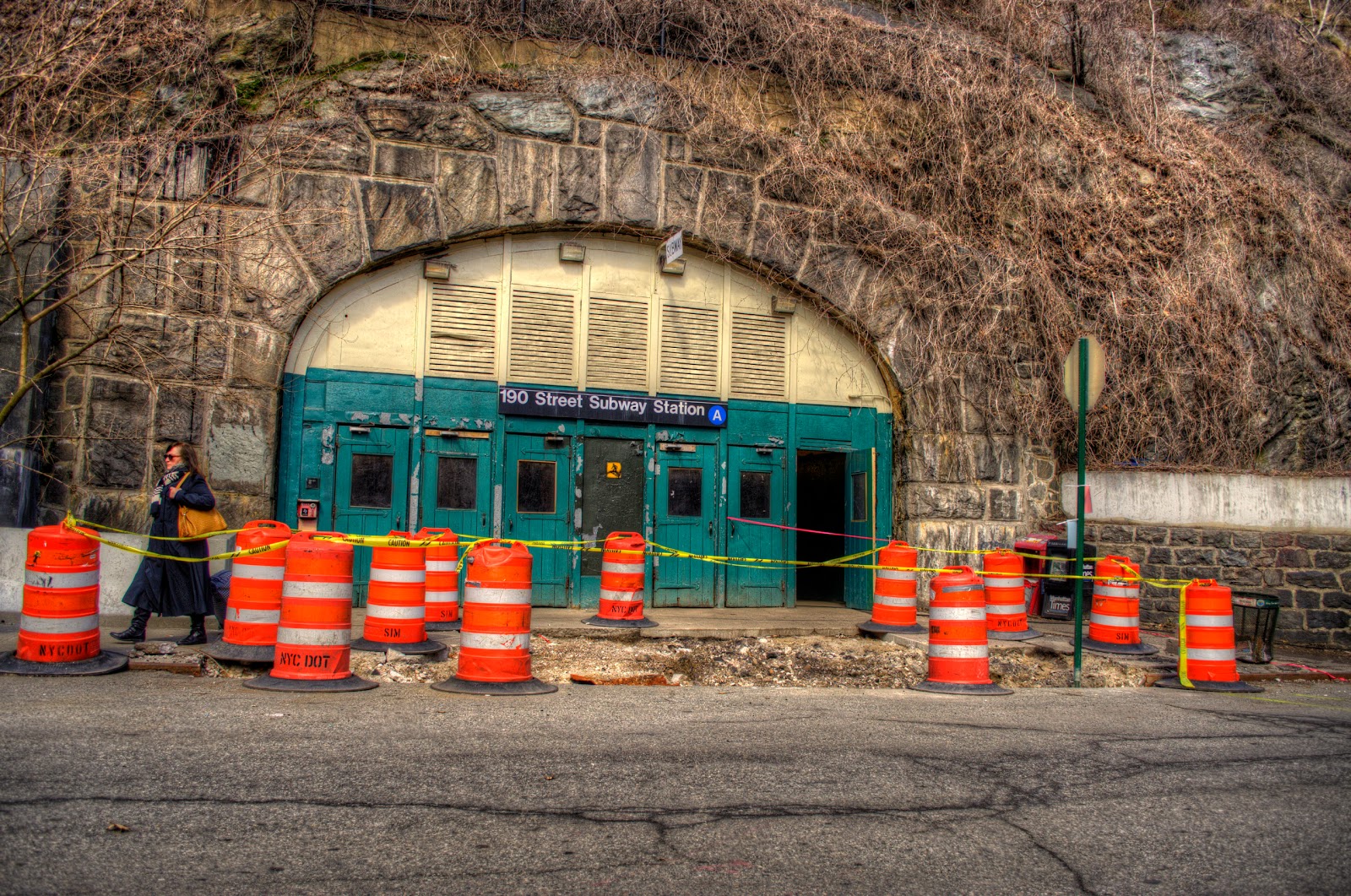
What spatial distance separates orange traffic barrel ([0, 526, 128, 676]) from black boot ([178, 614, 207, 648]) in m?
1.31

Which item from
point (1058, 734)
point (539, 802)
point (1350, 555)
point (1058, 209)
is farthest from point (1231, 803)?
point (1058, 209)

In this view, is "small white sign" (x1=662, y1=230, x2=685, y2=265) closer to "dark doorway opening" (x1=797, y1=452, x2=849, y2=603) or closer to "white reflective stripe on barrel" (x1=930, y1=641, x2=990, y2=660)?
"dark doorway opening" (x1=797, y1=452, x2=849, y2=603)

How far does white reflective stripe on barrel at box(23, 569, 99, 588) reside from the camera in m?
7.73

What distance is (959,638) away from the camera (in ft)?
28.7

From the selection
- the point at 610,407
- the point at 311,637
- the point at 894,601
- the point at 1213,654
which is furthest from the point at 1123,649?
the point at 311,637

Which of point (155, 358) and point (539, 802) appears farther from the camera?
point (155, 358)

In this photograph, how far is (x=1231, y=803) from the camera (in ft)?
17.2

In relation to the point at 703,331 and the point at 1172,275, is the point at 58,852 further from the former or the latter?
the point at 1172,275

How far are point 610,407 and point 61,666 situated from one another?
311 inches

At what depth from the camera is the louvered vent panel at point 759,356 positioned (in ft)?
49.4

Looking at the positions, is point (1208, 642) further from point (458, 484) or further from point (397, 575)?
point (458, 484)

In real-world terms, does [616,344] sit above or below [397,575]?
above

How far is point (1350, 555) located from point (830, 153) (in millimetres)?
9058

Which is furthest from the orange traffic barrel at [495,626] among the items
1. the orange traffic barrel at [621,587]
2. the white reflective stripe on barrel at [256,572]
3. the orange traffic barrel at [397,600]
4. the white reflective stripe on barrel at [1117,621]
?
the white reflective stripe on barrel at [1117,621]
